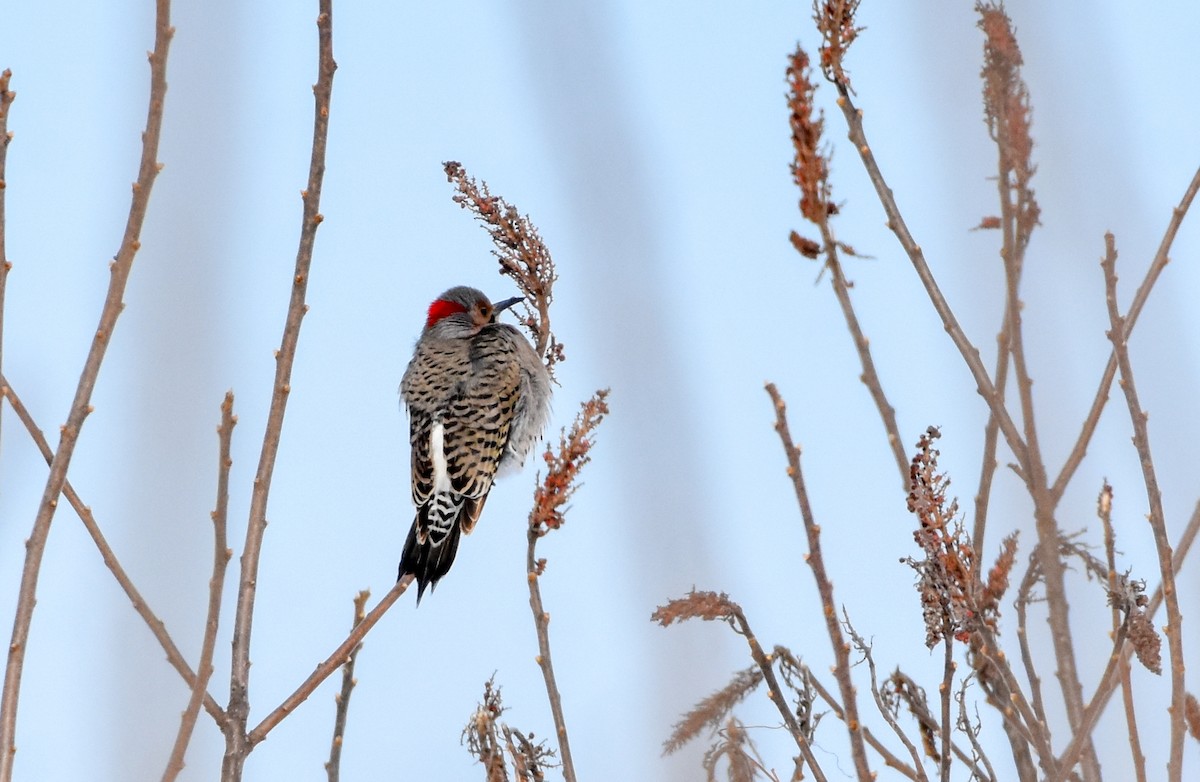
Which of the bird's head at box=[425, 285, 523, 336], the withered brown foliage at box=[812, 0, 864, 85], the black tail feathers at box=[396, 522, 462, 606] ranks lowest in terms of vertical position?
the black tail feathers at box=[396, 522, 462, 606]

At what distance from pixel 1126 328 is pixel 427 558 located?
9.59ft

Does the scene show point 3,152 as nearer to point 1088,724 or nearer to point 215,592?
point 215,592

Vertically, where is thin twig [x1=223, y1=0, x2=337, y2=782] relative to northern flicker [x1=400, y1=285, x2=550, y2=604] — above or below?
below

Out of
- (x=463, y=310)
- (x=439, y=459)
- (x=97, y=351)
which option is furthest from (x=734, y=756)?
(x=463, y=310)

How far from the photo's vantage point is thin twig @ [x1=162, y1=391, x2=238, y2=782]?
1.90 meters

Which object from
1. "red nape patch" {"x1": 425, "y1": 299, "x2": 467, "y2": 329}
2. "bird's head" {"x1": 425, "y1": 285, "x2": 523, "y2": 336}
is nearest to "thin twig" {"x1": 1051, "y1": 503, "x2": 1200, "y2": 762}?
"bird's head" {"x1": 425, "y1": 285, "x2": 523, "y2": 336}

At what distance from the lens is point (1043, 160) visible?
196 centimetres

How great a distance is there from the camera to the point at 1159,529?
194cm

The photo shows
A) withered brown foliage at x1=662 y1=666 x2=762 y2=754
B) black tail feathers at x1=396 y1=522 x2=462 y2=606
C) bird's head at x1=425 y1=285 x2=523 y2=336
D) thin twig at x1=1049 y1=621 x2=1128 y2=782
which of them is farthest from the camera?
bird's head at x1=425 y1=285 x2=523 y2=336

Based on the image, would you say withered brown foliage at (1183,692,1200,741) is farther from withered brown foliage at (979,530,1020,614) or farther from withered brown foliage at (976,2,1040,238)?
withered brown foliage at (976,2,1040,238)

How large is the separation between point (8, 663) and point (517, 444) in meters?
3.62

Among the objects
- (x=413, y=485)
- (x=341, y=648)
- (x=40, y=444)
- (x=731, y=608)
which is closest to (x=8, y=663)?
(x=40, y=444)

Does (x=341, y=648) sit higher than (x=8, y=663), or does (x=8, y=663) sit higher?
(x=341, y=648)

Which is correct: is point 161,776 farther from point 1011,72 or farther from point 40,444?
point 1011,72
